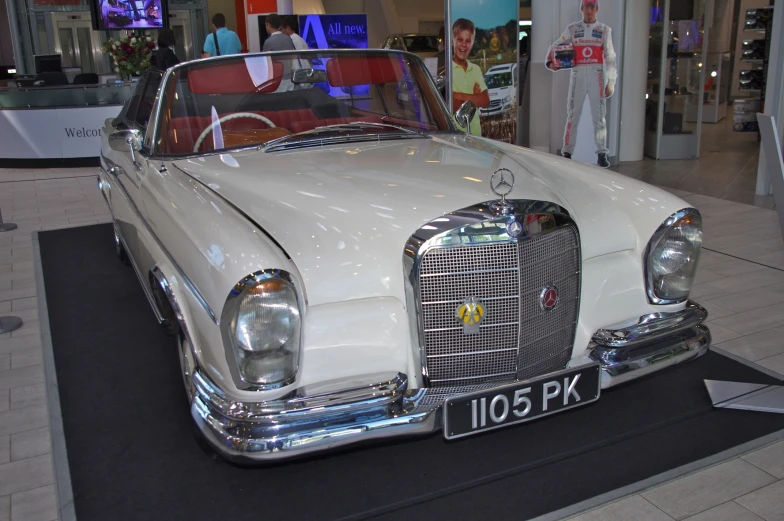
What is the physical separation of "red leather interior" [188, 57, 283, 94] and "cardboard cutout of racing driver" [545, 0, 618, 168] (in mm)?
5182

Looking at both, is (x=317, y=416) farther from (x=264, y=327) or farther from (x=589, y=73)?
(x=589, y=73)

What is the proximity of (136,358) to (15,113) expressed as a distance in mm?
7531

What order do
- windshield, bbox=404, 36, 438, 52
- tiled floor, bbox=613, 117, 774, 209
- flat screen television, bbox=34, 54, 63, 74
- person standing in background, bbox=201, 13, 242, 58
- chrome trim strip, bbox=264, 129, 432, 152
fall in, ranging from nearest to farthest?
chrome trim strip, bbox=264, 129, 432, 152 < tiled floor, bbox=613, 117, 774, 209 < person standing in background, bbox=201, 13, 242, 58 < flat screen television, bbox=34, 54, 63, 74 < windshield, bbox=404, 36, 438, 52

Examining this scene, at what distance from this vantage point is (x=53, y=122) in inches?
373

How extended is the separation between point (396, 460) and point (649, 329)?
40.3 inches

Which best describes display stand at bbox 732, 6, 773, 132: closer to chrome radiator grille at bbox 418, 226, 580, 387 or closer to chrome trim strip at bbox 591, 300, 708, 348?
chrome trim strip at bbox 591, 300, 708, 348

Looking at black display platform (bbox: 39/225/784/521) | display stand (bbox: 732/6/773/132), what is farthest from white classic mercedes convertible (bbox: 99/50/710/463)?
display stand (bbox: 732/6/773/132)

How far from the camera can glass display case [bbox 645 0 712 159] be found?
330 inches

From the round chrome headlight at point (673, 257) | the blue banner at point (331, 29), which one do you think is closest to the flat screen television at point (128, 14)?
the blue banner at point (331, 29)

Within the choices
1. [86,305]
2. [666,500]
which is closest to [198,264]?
[666,500]

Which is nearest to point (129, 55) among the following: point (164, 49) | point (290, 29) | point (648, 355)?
point (164, 49)

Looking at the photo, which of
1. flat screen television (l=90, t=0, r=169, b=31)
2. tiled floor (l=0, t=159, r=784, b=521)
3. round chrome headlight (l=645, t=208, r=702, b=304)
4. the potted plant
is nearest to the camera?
tiled floor (l=0, t=159, r=784, b=521)

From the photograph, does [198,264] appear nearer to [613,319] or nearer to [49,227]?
[613,319]

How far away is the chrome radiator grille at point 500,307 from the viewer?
211cm
